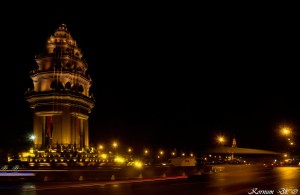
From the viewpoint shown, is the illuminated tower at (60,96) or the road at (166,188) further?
the illuminated tower at (60,96)

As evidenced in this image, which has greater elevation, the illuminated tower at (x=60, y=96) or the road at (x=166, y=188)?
the illuminated tower at (x=60, y=96)

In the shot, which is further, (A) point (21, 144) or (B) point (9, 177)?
(A) point (21, 144)

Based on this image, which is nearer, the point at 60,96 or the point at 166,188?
the point at 166,188

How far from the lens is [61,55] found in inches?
3046

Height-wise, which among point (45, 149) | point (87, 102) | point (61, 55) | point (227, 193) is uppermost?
point (61, 55)

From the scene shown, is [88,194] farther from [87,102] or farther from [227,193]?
[87,102]

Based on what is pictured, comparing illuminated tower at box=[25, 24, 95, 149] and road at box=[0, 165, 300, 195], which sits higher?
illuminated tower at box=[25, 24, 95, 149]

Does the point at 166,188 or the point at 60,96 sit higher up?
the point at 60,96

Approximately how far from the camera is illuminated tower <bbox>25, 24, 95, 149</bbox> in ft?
237

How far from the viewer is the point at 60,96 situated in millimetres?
72938

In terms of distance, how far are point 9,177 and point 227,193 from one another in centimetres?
2279

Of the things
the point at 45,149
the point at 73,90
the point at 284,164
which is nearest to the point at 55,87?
the point at 73,90

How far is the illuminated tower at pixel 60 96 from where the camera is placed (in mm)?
72312

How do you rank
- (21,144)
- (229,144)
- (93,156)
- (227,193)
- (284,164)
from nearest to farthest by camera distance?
1. (227,193)
2. (284,164)
3. (93,156)
4. (21,144)
5. (229,144)
